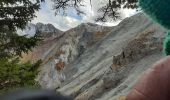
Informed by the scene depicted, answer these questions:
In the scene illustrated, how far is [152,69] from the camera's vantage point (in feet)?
4.69

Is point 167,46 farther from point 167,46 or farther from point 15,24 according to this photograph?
point 15,24

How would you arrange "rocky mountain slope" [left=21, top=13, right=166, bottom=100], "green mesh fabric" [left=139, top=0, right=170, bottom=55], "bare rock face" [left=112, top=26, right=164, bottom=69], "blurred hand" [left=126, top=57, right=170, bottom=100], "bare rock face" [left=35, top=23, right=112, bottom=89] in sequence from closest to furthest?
"blurred hand" [left=126, top=57, right=170, bottom=100] < "green mesh fabric" [left=139, top=0, right=170, bottom=55] < "rocky mountain slope" [left=21, top=13, right=166, bottom=100] < "bare rock face" [left=112, top=26, right=164, bottom=69] < "bare rock face" [left=35, top=23, right=112, bottom=89]

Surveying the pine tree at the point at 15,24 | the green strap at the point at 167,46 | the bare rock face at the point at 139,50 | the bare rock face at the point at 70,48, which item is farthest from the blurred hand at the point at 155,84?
the bare rock face at the point at 70,48

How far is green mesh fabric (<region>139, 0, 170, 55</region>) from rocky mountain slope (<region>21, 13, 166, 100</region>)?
0.53 ft

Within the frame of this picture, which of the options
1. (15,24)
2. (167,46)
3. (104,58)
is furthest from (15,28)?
(167,46)

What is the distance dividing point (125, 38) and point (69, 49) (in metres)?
7.74

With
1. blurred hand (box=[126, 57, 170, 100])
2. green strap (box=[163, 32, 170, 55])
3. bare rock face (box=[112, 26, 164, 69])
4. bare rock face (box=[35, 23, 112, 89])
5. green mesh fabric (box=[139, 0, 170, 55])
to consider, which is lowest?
bare rock face (box=[35, 23, 112, 89])

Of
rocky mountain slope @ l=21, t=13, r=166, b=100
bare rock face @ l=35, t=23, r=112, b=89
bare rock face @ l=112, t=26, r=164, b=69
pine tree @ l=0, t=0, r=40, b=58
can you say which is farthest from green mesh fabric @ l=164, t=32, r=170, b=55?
bare rock face @ l=35, t=23, r=112, b=89

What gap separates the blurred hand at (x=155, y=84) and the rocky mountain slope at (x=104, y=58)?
0.29 m

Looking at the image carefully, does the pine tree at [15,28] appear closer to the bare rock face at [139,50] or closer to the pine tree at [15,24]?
the pine tree at [15,24]

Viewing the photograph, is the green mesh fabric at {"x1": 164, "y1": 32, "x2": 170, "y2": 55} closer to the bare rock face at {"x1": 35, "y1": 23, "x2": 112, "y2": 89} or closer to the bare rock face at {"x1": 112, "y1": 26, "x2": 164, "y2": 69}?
the bare rock face at {"x1": 112, "y1": 26, "x2": 164, "y2": 69}

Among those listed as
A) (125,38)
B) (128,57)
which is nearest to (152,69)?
(128,57)

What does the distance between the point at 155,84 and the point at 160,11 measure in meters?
0.34

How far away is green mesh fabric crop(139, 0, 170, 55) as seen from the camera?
160 cm
